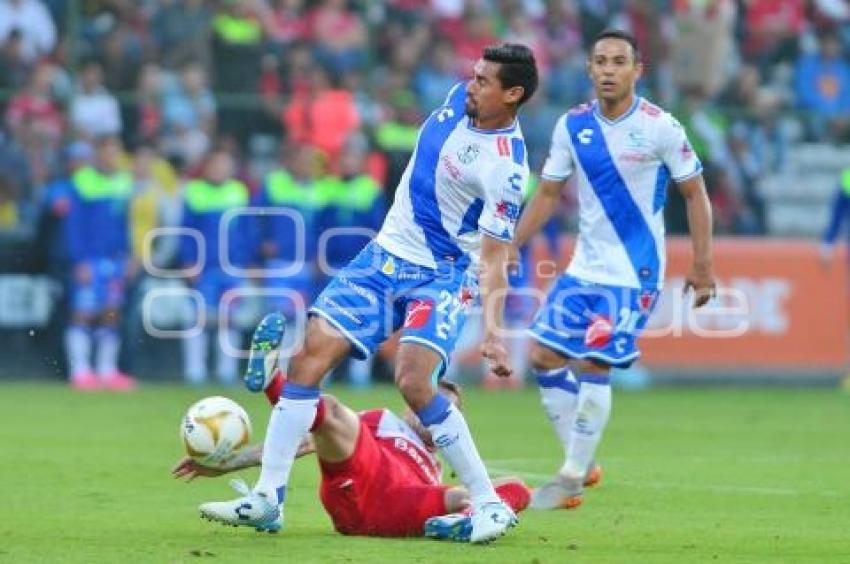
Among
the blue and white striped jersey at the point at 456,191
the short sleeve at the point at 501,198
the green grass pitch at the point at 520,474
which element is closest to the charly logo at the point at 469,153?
the blue and white striped jersey at the point at 456,191

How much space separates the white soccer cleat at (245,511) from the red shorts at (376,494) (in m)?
0.26

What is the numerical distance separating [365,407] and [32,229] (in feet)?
16.1

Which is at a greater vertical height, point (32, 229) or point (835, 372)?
point (32, 229)

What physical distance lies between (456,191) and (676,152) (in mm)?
2321

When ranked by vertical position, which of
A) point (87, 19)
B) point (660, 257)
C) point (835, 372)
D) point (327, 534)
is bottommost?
point (835, 372)

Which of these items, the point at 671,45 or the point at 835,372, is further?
the point at 671,45

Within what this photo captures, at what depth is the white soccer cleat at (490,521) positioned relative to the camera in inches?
332

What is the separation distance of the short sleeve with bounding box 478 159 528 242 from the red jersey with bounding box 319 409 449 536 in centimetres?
98

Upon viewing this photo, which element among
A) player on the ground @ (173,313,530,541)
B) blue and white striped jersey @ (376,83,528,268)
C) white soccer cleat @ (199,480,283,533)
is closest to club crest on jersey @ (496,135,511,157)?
blue and white striped jersey @ (376,83,528,268)

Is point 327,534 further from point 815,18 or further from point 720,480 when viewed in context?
point 815,18

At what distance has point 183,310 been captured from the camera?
20.7 m

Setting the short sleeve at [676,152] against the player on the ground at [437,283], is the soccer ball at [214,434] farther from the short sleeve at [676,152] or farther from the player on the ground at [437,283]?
the short sleeve at [676,152]

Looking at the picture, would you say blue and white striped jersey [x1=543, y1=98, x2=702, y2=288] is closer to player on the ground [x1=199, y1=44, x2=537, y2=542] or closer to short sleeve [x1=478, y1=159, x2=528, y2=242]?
player on the ground [x1=199, y1=44, x2=537, y2=542]

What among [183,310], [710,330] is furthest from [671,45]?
[183,310]
